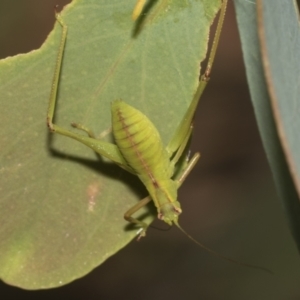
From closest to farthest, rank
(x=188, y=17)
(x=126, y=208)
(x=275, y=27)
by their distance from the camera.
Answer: (x=275, y=27) < (x=188, y=17) < (x=126, y=208)

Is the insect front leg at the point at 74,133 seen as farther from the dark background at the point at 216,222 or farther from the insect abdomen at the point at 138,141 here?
the dark background at the point at 216,222

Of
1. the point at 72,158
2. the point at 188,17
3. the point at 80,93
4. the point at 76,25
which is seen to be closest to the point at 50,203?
the point at 72,158

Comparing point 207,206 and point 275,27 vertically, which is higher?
point 275,27

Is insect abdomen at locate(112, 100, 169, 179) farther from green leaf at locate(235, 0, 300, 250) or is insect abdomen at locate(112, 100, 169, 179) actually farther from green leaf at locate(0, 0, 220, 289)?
green leaf at locate(235, 0, 300, 250)

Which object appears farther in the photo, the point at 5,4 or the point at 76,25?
Result: the point at 5,4

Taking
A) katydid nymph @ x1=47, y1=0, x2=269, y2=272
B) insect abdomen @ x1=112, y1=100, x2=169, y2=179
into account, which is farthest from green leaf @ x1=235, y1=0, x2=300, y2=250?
insect abdomen @ x1=112, y1=100, x2=169, y2=179

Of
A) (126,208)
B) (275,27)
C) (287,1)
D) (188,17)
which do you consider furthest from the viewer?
(126,208)

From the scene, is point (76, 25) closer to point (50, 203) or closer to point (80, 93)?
point (80, 93)
